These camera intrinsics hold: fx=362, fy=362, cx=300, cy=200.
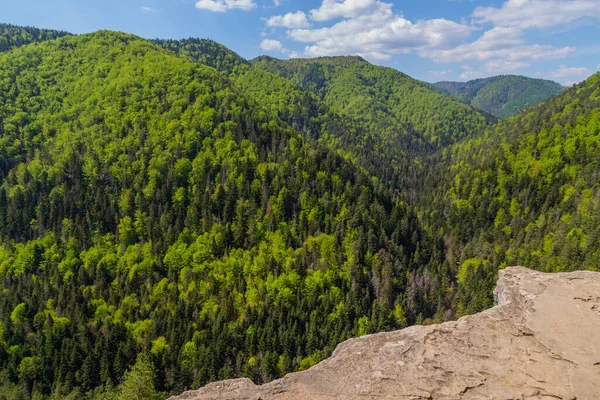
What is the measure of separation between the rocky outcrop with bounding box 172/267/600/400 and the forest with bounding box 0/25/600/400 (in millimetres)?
60691

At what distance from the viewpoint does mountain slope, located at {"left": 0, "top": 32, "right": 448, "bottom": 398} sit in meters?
101

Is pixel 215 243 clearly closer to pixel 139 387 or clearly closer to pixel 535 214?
pixel 139 387

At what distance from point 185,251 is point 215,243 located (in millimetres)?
10852

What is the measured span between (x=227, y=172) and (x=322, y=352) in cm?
8224

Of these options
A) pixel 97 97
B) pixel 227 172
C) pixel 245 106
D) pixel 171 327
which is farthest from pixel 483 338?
pixel 97 97

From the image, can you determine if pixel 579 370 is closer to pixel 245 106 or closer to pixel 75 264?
pixel 75 264

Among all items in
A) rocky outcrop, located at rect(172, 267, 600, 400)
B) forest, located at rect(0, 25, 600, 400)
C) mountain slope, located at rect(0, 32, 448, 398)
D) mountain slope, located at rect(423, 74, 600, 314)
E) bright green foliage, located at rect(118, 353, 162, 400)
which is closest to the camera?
rocky outcrop, located at rect(172, 267, 600, 400)

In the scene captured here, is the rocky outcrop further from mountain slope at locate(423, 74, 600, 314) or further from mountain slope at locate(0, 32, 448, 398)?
mountain slope at locate(423, 74, 600, 314)

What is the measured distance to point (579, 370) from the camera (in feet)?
60.2

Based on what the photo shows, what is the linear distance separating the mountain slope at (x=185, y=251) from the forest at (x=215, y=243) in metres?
0.59

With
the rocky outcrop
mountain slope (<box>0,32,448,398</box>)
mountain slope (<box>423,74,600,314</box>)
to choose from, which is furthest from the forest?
the rocky outcrop

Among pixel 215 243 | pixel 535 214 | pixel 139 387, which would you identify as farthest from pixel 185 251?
pixel 535 214

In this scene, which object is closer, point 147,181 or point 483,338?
point 483,338

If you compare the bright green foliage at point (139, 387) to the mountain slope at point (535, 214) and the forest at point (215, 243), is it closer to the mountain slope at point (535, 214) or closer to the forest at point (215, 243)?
the forest at point (215, 243)
